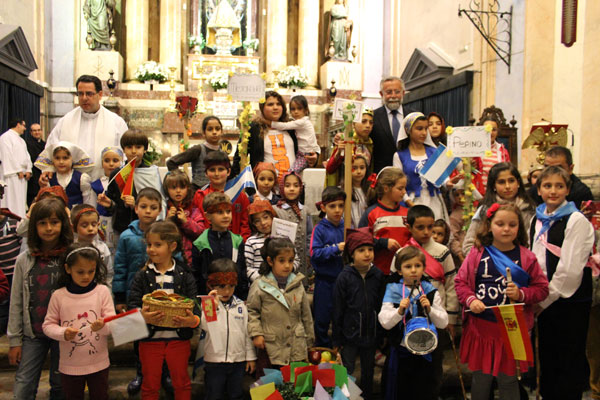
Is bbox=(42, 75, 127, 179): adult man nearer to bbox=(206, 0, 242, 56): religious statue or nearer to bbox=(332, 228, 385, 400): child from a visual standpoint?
bbox=(332, 228, 385, 400): child

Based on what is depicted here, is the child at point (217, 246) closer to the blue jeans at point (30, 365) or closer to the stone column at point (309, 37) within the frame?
the blue jeans at point (30, 365)

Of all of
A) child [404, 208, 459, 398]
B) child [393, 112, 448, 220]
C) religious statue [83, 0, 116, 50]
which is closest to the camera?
child [404, 208, 459, 398]

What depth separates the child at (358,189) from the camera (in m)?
5.11

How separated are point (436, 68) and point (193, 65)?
6.51 m

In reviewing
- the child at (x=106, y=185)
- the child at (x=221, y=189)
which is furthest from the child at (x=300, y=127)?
the child at (x=106, y=185)

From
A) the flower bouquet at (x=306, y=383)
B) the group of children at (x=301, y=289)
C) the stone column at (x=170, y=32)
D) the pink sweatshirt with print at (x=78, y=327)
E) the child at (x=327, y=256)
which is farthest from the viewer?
the stone column at (x=170, y=32)

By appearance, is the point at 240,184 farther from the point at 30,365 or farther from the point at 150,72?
the point at 150,72

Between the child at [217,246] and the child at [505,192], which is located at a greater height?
the child at [505,192]

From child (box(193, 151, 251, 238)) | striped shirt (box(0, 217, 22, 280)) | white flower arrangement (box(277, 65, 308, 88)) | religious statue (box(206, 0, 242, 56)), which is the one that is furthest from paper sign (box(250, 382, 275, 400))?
religious statue (box(206, 0, 242, 56))

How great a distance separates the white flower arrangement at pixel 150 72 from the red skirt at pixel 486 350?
12.8 metres

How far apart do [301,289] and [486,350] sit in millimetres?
1271

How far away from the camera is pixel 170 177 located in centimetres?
455

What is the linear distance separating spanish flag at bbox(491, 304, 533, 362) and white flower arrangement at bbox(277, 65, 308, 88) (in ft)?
40.7

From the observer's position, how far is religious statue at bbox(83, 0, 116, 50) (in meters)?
14.5
